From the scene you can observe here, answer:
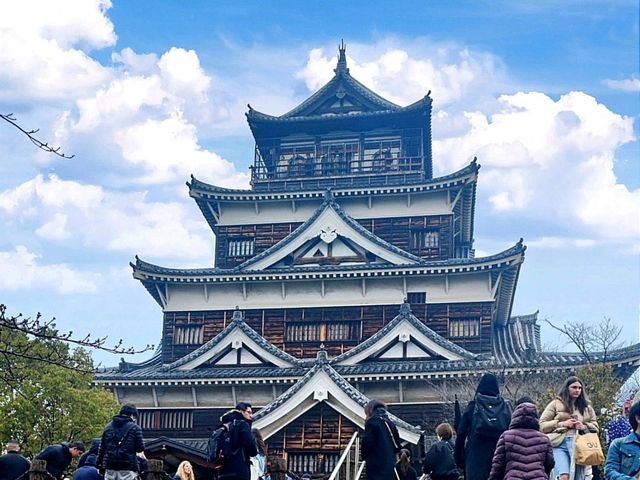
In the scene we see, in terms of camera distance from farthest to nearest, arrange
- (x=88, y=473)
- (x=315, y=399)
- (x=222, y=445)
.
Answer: (x=315, y=399) → (x=88, y=473) → (x=222, y=445)

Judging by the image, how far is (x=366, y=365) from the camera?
26422 mm

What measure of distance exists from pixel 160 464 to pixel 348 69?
24932 millimetres

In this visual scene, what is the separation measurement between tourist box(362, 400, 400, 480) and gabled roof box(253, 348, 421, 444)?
521 inches

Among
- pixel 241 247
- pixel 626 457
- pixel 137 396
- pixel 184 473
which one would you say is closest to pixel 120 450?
pixel 184 473

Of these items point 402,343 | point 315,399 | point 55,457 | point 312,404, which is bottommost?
point 55,457

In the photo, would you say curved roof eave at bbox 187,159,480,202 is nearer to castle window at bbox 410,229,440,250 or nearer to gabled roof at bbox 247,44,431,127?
castle window at bbox 410,229,440,250

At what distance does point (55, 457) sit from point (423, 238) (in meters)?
20.7

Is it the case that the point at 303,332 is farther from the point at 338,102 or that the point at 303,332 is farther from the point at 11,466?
the point at 11,466

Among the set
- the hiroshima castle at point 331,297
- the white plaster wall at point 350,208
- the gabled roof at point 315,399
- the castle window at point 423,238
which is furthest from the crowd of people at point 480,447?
the white plaster wall at point 350,208

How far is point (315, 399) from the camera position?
23.8 m

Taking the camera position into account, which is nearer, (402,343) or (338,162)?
(402,343)

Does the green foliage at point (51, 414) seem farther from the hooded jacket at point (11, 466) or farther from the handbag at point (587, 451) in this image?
the handbag at point (587, 451)

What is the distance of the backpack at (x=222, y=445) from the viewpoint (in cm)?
1014

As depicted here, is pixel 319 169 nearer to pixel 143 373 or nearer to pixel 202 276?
pixel 202 276
